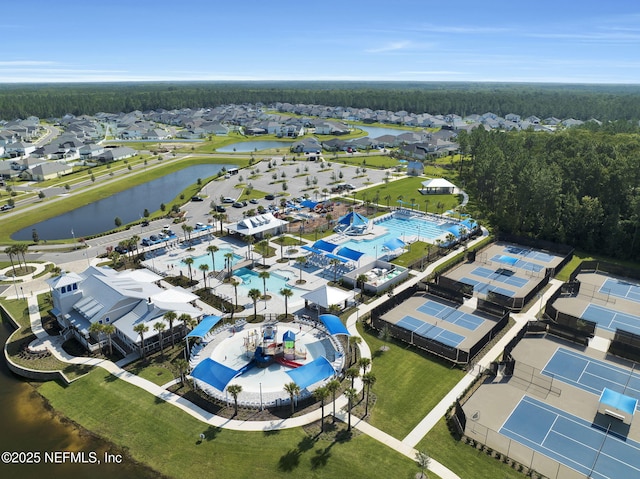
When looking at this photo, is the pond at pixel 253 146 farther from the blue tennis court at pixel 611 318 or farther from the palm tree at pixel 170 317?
the blue tennis court at pixel 611 318

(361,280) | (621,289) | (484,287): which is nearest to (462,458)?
(361,280)

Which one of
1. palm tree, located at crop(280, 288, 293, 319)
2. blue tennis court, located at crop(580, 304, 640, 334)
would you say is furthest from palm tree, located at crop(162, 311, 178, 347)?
blue tennis court, located at crop(580, 304, 640, 334)

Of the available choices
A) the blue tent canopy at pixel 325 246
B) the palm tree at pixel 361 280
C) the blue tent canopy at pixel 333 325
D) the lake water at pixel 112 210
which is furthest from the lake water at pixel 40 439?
the lake water at pixel 112 210

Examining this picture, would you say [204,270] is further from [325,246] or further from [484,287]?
[484,287]

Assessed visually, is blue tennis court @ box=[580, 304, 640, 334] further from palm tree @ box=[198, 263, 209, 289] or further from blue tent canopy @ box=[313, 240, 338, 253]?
palm tree @ box=[198, 263, 209, 289]

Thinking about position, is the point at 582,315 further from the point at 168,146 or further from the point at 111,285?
the point at 168,146
